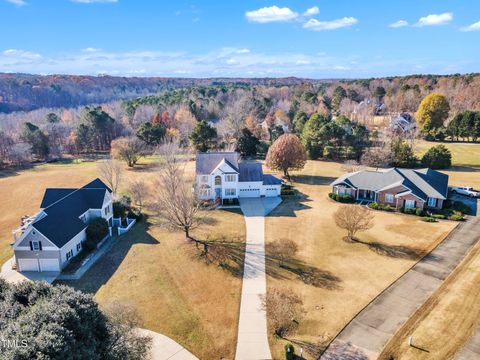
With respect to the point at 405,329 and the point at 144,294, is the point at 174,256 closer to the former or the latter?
the point at 144,294

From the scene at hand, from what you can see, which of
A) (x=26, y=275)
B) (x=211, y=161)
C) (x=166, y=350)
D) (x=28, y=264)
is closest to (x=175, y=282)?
(x=166, y=350)

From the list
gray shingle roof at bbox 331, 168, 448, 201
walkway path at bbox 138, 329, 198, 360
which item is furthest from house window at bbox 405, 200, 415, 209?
walkway path at bbox 138, 329, 198, 360

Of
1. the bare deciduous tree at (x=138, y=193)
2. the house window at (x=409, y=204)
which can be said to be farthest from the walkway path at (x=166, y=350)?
the house window at (x=409, y=204)

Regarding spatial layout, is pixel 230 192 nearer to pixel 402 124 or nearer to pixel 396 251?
pixel 396 251

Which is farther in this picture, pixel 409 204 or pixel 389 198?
pixel 389 198

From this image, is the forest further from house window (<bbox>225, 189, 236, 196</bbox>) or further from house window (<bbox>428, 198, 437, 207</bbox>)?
house window (<bbox>225, 189, 236, 196</bbox>)

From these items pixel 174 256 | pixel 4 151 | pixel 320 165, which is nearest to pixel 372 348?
pixel 174 256
